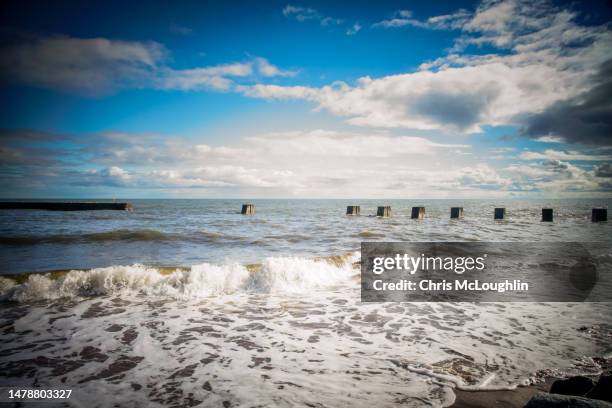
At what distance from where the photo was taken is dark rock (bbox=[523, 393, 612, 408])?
7.32 feet

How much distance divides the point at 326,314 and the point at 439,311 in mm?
2556

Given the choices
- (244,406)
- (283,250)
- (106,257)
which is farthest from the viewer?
(283,250)

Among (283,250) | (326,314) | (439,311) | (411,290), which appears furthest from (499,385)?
(283,250)

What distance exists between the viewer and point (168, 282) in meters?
7.92

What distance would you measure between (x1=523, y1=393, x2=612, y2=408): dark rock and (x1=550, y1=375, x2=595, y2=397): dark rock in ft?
1.42

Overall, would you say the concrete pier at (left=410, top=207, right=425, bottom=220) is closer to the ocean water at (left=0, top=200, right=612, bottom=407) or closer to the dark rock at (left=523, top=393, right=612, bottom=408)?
the ocean water at (left=0, top=200, right=612, bottom=407)

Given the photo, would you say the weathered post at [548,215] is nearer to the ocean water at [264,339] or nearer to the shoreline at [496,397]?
the ocean water at [264,339]

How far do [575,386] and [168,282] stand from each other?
325 inches

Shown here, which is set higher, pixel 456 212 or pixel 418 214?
pixel 456 212

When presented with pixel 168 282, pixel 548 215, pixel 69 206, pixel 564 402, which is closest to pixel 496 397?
pixel 564 402

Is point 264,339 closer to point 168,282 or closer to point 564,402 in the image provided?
point 564,402

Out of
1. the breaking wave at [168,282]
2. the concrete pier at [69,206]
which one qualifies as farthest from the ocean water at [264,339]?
the concrete pier at [69,206]

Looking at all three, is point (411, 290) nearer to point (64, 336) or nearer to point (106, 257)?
point (64, 336)

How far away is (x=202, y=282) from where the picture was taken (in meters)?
7.94
